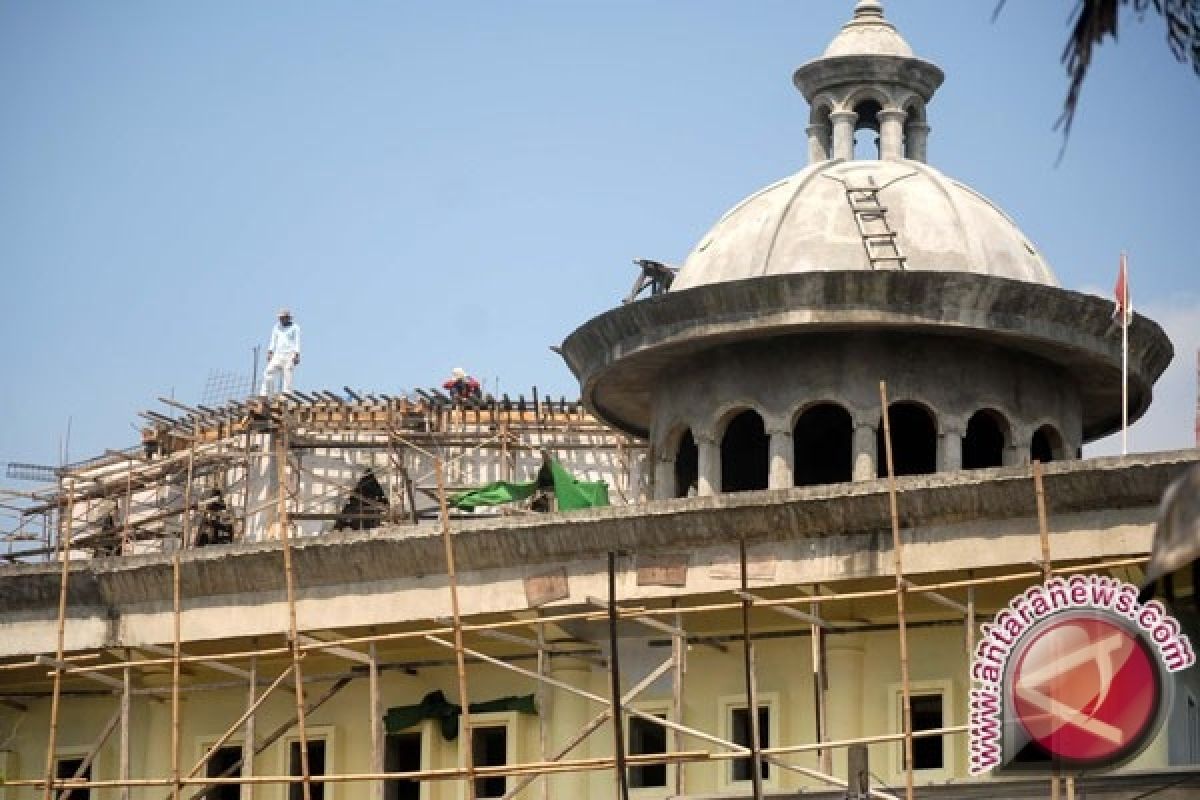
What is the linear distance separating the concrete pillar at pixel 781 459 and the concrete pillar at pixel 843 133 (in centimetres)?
458

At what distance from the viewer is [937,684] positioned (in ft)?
94.6

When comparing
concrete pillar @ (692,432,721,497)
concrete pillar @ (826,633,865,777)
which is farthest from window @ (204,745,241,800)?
concrete pillar @ (826,633,865,777)

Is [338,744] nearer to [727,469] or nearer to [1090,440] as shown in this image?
[727,469]

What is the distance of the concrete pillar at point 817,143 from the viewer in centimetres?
3591

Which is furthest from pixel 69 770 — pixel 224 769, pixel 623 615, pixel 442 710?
pixel 623 615

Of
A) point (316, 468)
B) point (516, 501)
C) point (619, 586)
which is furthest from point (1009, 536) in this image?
point (316, 468)

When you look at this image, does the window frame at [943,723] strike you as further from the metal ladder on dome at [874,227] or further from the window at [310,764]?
the window at [310,764]

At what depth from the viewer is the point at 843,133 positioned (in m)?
35.5

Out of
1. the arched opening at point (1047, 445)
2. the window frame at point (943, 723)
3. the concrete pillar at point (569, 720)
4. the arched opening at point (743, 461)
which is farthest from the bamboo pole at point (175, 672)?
the arched opening at point (1047, 445)

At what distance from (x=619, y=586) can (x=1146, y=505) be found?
5562mm

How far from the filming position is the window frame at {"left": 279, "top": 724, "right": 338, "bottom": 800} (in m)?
32.2

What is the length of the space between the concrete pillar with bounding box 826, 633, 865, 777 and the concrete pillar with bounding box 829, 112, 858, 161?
26.8 ft

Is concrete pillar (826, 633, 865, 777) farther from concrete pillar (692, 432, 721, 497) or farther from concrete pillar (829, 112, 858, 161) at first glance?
concrete pillar (829, 112, 858, 161)

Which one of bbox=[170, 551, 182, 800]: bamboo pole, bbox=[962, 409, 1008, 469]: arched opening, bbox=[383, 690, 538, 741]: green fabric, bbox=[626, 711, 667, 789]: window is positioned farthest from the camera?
bbox=[962, 409, 1008, 469]: arched opening
